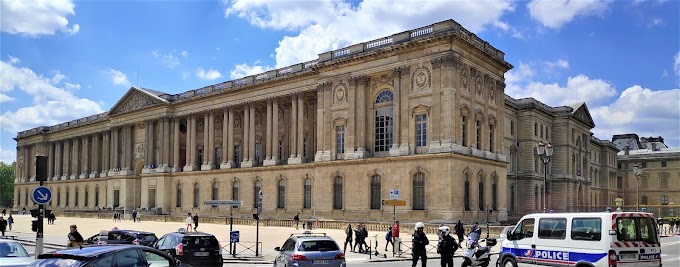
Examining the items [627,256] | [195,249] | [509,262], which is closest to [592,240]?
[627,256]

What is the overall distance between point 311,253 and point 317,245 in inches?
17.3

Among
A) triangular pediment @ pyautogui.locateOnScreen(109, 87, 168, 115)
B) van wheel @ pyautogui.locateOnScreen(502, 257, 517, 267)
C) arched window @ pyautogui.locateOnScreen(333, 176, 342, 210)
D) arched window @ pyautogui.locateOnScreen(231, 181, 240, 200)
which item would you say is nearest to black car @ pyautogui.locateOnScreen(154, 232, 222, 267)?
van wheel @ pyautogui.locateOnScreen(502, 257, 517, 267)

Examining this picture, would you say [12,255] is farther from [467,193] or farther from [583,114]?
[583,114]

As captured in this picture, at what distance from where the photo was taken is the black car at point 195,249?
20.6 metres

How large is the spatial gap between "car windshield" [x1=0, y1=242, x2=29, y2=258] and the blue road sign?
→ 4.24 ft

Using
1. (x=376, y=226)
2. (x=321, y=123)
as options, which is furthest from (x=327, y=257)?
(x=321, y=123)

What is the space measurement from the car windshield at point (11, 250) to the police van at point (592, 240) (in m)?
13.6

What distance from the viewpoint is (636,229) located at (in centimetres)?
1647

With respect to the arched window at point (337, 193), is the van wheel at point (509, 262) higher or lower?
lower

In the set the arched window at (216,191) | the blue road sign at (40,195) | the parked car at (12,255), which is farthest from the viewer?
the arched window at (216,191)

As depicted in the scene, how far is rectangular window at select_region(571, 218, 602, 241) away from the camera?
1630cm

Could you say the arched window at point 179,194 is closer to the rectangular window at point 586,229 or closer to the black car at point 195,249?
the black car at point 195,249

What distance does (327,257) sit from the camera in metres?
18.6

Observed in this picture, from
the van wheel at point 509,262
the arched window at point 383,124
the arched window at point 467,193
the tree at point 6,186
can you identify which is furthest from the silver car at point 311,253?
the tree at point 6,186
